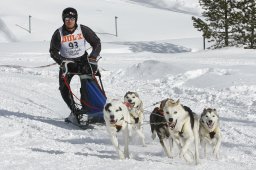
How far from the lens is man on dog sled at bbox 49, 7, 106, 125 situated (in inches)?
301

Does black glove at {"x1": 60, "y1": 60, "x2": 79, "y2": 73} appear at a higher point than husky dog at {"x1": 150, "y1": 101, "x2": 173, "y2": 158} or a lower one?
higher

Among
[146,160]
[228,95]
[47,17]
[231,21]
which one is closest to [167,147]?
[146,160]

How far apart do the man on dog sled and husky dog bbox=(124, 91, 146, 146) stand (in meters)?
0.43

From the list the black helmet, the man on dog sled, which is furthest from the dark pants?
the black helmet

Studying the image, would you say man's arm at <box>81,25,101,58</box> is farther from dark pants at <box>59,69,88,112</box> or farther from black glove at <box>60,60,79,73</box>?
dark pants at <box>59,69,88,112</box>

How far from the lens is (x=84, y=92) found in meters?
7.73

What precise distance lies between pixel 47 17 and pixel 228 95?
99.9ft

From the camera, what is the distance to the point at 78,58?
307 inches

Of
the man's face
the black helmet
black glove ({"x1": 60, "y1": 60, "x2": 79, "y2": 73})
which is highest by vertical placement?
the black helmet

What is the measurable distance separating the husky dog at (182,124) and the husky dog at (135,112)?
1220 mm

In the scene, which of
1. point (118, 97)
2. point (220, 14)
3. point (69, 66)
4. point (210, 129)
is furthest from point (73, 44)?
point (220, 14)

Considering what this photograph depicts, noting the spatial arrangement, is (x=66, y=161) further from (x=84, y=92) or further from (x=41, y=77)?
(x=41, y=77)

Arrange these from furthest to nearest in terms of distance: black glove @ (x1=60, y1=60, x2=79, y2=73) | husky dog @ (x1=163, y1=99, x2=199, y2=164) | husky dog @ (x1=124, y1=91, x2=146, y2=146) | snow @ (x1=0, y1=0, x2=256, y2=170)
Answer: black glove @ (x1=60, y1=60, x2=79, y2=73) → husky dog @ (x1=124, y1=91, x2=146, y2=146) → snow @ (x1=0, y1=0, x2=256, y2=170) → husky dog @ (x1=163, y1=99, x2=199, y2=164)

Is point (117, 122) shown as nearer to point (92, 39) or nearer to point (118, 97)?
point (92, 39)
